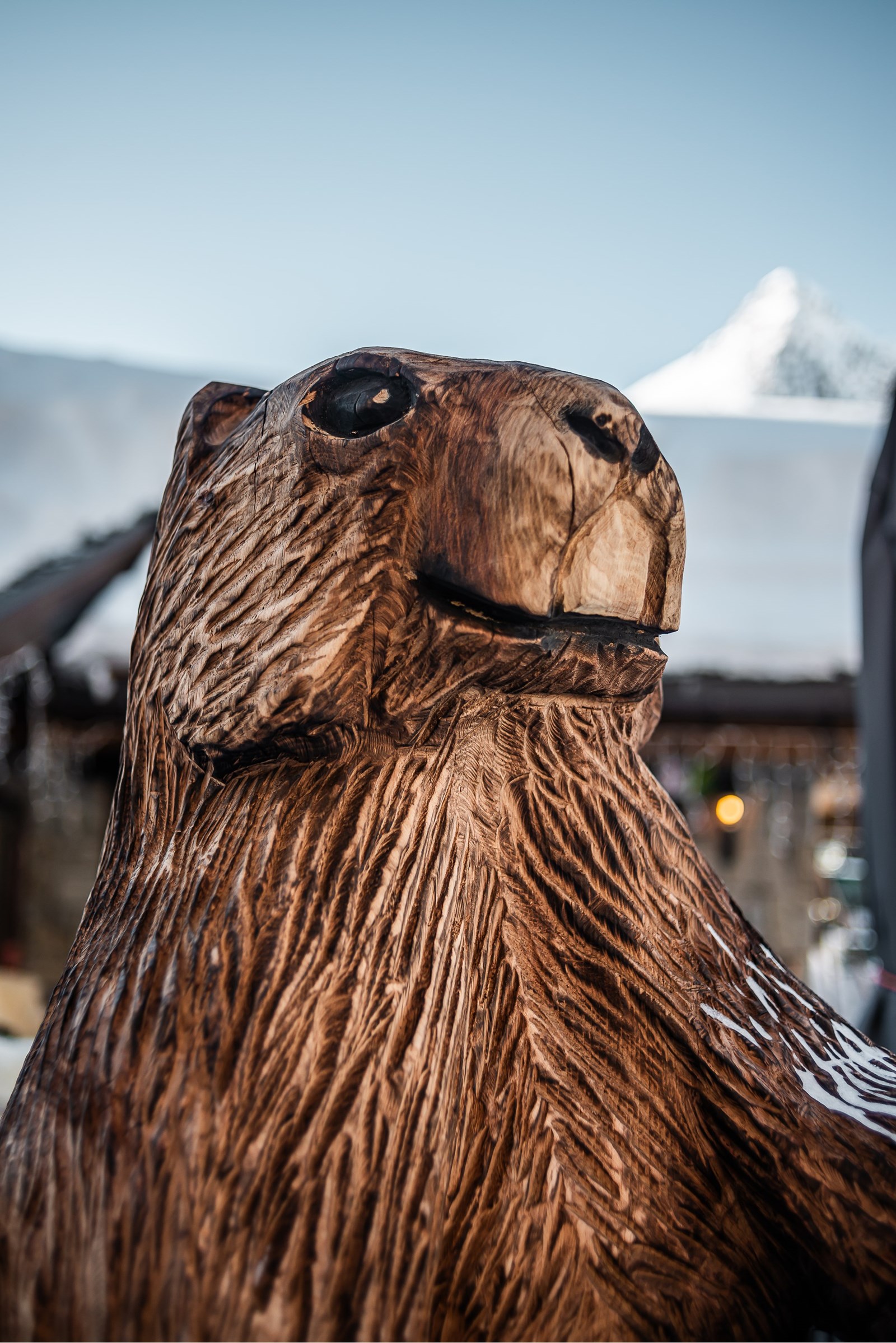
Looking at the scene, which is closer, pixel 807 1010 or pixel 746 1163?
pixel 746 1163

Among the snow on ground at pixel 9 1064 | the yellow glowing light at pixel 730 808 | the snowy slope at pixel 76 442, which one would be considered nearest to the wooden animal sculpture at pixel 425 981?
the snow on ground at pixel 9 1064

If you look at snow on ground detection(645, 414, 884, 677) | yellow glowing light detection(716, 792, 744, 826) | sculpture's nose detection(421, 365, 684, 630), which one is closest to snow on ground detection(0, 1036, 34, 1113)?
sculpture's nose detection(421, 365, 684, 630)

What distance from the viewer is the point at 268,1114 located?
1.81 ft

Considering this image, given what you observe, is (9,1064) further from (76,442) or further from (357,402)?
(76,442)

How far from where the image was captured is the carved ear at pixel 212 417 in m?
0.78

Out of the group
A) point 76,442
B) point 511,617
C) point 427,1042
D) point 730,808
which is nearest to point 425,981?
point 427,1042

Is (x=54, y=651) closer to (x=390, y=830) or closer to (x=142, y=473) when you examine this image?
(x=142, y=473)

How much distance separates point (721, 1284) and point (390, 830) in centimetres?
37

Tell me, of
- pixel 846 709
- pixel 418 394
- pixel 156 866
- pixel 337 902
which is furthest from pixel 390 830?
pixel 846 709

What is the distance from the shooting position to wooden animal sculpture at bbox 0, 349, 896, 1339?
0.54 m

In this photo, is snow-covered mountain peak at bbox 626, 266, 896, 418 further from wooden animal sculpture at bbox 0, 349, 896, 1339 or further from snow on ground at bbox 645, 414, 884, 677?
snow on ground at bbox 645, 414, 884, 677

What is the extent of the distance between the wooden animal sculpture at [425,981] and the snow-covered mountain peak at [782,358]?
0.60 metres

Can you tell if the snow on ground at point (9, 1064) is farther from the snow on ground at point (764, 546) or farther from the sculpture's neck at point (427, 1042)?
the snow on ground at point (764, 546)

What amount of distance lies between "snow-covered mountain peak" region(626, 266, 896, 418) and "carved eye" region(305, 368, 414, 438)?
55 cm
